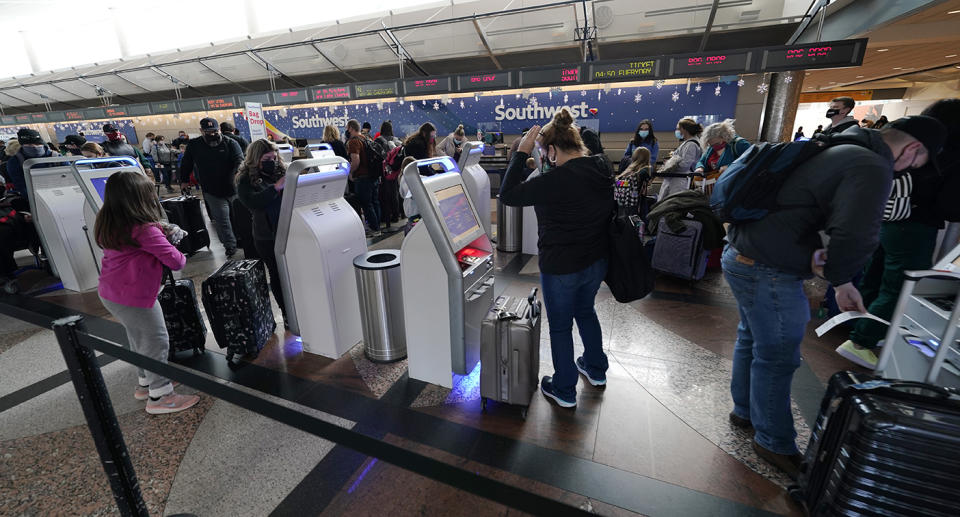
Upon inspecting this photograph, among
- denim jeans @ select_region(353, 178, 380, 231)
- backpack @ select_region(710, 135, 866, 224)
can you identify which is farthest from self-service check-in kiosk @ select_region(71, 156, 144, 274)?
backpack @ select_region(710, 135, 866, 224)

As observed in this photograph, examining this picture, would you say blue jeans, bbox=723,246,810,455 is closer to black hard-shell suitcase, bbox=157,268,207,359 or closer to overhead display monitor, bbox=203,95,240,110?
black hard-shell suitcase, bbox=157,268,207,359

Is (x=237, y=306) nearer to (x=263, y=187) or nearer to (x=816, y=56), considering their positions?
(x=263, y=187)

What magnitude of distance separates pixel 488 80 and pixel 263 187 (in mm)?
6663

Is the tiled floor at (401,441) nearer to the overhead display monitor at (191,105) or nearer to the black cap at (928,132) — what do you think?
the black cap at (928,132)

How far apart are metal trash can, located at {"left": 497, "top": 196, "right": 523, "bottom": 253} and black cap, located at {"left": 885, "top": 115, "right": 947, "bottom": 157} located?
164 inches

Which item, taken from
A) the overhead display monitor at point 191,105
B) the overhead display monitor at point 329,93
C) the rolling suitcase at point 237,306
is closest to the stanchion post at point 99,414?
the rolling suitcase at point 237,306

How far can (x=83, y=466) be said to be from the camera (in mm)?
2270

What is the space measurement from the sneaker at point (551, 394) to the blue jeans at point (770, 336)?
99 cm

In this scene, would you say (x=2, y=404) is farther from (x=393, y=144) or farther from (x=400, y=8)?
(x=400, y=8)

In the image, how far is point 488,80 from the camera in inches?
343

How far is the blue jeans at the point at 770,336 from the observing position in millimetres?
1865

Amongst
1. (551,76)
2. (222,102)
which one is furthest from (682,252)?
(222,102)

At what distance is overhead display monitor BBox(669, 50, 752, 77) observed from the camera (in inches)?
279

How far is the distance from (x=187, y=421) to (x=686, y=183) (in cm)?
600
